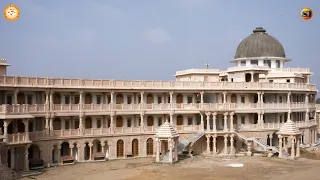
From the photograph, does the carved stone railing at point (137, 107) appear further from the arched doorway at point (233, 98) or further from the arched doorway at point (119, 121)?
the arched doorway at point (233, 98)

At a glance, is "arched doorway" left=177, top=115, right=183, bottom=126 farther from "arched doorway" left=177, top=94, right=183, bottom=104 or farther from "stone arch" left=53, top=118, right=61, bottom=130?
"stone arch" left=53, top=118, right=61, bottom=130

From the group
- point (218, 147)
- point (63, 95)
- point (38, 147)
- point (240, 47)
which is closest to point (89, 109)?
point (63, 95)

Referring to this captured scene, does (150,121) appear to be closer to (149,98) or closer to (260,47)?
(149,98)

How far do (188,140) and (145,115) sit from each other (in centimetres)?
708

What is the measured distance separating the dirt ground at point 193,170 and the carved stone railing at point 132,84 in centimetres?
992

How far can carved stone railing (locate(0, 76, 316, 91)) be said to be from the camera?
160 feet

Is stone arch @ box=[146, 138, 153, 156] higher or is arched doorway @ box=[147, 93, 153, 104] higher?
arched doorway @ box=[147, 93, 153, 104]

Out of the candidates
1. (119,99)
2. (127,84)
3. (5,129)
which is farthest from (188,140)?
(5,129)

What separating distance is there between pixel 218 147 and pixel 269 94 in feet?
45.8

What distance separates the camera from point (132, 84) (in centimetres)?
5766

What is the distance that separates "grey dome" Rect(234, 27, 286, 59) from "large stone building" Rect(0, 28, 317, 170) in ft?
15.4

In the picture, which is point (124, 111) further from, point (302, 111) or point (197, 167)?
point (302, 111)

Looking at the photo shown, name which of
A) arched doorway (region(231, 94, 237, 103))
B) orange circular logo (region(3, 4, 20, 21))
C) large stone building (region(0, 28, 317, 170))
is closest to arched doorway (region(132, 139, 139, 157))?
large stone building (region(0, 28, 317, 170))

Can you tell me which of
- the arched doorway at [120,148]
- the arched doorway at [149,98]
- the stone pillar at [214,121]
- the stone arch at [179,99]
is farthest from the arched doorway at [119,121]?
the stone pillar at [214,121]
